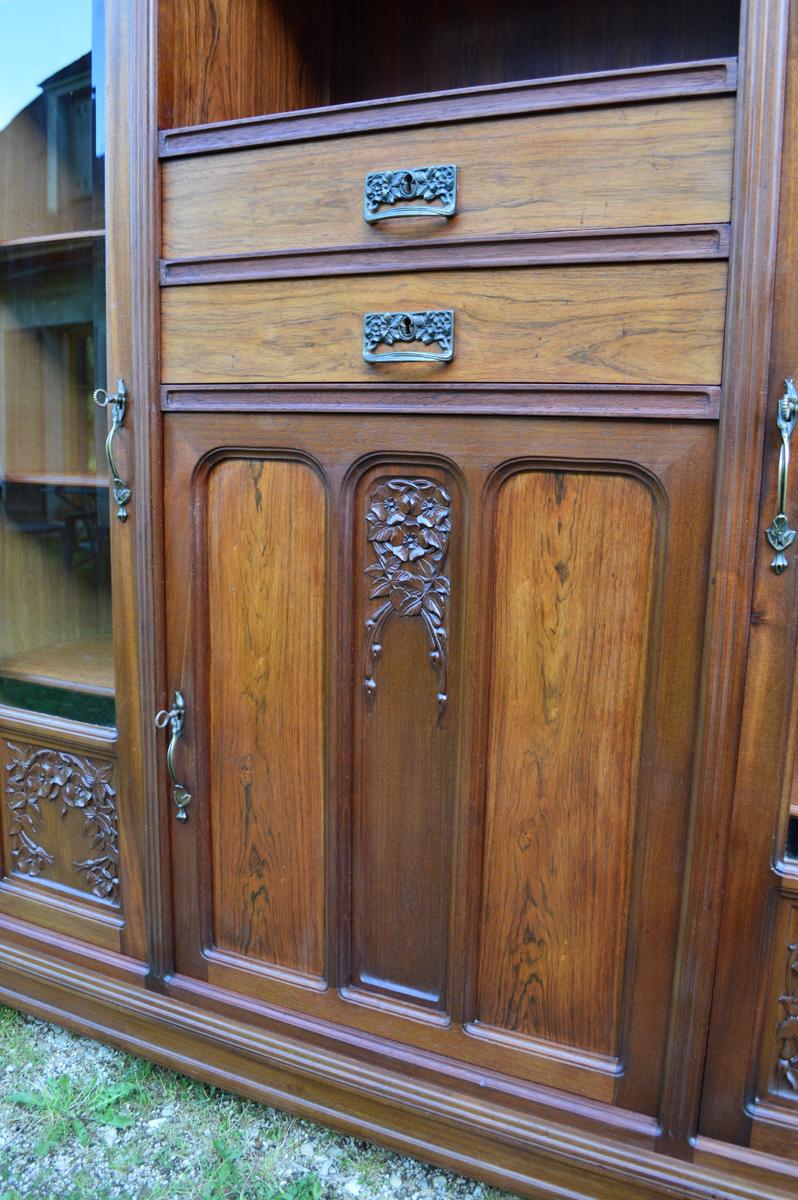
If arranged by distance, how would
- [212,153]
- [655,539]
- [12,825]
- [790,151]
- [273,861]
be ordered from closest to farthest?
[790,151] < [655,539] < [212,153] < [273,861] < [12,825]

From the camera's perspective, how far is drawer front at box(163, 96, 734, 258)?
35.4 inches

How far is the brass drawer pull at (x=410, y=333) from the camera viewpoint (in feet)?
3.36

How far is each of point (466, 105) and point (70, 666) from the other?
108 cm

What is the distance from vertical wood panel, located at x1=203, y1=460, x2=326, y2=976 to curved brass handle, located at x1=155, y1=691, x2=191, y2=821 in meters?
0.04

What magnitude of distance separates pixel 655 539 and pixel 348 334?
47cm

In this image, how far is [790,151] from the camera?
86cm

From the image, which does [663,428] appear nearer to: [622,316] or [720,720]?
[622,316]

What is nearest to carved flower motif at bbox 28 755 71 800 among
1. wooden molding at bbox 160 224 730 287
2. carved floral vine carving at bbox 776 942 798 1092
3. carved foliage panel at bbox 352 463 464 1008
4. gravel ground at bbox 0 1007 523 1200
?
gravel ground at bbox 0 1007 523 1200

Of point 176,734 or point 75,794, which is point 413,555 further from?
point 75,794

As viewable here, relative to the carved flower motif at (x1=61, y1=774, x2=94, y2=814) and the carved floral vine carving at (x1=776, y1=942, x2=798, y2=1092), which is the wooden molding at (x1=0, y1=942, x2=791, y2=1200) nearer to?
the carved floral vine carving at (x1=776, y1=942, x2=798, y2=1092)

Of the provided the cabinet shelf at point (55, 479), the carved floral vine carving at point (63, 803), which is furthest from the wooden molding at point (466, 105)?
the carved floral vine carving at point (63, 803)

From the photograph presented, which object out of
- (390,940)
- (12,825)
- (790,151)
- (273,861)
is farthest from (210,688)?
(790,151)

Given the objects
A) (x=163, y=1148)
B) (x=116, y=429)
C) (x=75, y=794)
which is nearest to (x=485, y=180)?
(x=116, y=429)

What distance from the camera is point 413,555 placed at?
1104mm
